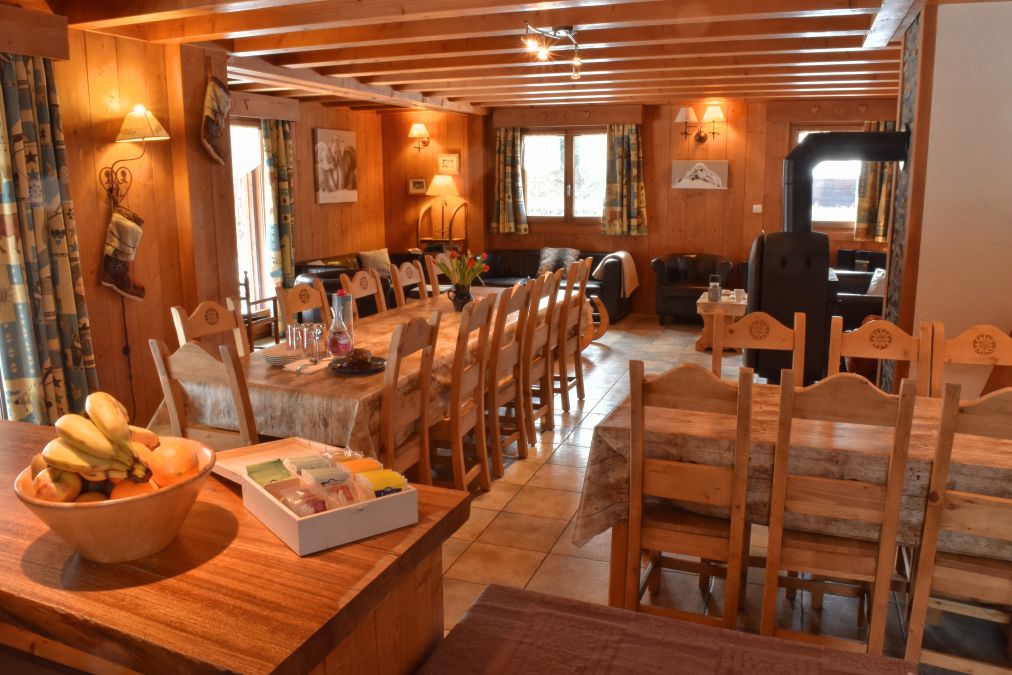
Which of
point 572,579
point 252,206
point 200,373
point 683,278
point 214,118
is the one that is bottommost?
point 572,579

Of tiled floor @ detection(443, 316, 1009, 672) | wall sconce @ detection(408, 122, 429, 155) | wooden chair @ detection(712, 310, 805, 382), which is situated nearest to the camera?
tiled floor @ detection(443, 316, 1009, 672)

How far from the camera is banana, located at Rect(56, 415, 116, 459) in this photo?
1136 millimetres

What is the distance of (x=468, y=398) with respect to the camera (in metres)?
3.95

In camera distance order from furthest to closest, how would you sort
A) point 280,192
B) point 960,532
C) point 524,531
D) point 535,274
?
1. point 535,274
2. point 280,192
3. point 524,531
4. point 960,532

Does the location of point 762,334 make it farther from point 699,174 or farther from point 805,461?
point 699,174

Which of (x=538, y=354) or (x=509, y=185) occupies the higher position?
(x=509, y=185)

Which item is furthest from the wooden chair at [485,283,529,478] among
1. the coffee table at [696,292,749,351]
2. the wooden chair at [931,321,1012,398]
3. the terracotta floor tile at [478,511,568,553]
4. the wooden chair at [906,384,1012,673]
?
the coffee table at [696,292,749,351]

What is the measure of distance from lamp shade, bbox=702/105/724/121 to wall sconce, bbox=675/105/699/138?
11 centimetres

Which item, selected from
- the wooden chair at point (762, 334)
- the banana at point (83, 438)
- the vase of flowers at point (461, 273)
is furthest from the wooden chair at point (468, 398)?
the banana at point (83, 438)

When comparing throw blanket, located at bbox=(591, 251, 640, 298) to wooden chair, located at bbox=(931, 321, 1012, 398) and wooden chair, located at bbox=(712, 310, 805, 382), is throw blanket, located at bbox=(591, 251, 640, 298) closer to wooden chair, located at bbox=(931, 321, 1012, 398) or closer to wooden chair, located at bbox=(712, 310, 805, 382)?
wooden chair, located at bbox=(712, 310, 805, 382)

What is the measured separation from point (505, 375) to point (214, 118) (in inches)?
89.7

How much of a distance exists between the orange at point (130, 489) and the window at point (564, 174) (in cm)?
821

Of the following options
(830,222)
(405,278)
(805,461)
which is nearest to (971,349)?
(805,461)

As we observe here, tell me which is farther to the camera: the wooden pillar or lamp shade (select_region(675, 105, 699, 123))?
lamp shade (select_region(675, 105, 699, 123))
